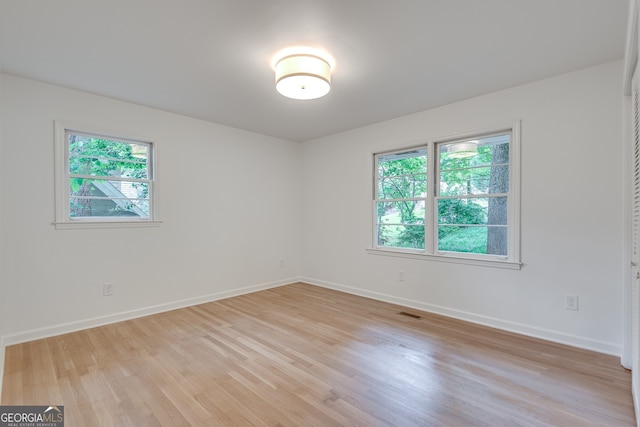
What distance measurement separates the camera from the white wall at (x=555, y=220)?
2.50 metres

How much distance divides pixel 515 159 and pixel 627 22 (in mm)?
1242

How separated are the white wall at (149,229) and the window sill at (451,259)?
1.77m

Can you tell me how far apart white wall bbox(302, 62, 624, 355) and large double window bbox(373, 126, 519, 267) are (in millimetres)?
131

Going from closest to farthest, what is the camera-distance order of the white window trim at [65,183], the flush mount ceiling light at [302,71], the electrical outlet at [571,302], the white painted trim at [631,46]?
the white painted trim at [631,46] < the flush mount ceiling light at [302,71] < the electrical outlet at [571,302] < the white window trim at [65,183]

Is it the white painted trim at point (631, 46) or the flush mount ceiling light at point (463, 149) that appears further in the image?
the flush mount ceiling light at point (463, 149)

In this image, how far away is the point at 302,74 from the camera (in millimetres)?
2314

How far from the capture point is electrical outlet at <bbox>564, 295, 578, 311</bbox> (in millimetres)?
2637

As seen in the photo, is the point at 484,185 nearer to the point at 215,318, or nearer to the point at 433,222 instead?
the point at 433,222

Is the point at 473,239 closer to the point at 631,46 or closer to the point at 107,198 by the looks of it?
the point at 631,46

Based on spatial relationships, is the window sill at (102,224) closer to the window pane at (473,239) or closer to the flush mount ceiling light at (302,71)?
the flush mount ceiling light at (302,71)

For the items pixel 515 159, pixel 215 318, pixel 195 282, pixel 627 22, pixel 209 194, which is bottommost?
pixel 215 318

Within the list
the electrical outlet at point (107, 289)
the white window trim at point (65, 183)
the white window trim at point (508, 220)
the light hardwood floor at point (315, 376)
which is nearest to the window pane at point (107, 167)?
the white window trim at point (65, 183)

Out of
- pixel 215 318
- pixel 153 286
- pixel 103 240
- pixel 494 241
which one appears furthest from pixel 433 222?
pixel 103 240

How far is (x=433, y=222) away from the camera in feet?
11.9
